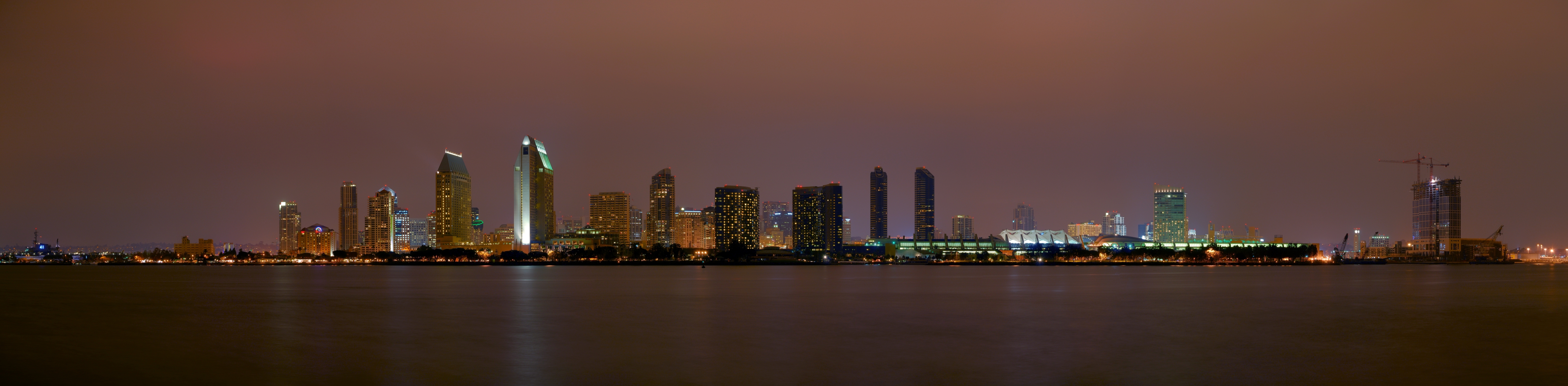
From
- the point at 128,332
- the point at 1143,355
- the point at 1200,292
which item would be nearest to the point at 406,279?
the point at 128,332

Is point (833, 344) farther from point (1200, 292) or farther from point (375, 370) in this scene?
point (1200, 292)

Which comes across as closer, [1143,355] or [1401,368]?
[1401,368]

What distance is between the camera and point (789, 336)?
33500 mm

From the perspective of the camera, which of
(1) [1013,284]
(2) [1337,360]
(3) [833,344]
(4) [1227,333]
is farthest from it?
(1) [1013,284]

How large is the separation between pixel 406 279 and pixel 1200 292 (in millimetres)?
77992

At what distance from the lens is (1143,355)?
1076 inches

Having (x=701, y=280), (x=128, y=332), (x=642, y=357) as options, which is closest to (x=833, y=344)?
(x=642, y=357)

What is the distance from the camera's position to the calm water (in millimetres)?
23281

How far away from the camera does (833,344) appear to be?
3033 centimetres

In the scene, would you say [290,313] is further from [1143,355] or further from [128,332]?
[1143,355]

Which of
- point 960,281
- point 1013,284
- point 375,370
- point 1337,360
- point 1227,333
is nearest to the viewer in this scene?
point 375,370

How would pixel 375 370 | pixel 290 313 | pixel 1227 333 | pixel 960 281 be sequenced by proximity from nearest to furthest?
pixel 375 370 → pixel 1227 333 → pixel 290 313 → pixel 960 281

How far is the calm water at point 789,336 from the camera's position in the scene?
76.4 ft

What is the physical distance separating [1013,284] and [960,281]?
7158mm
